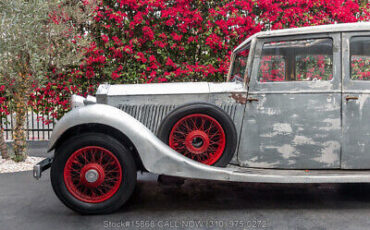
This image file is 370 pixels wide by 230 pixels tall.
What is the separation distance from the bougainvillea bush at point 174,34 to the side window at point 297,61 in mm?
3713

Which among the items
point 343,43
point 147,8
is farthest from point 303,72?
point 147,8

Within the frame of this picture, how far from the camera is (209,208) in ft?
11.6

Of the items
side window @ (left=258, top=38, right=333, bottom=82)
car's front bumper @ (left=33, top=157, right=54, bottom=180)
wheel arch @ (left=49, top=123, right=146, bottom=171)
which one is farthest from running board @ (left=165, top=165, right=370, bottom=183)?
car's front bumper @ (left=33, top=157, right=54, bottom=180)

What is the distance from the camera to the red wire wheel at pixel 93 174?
3.29 m

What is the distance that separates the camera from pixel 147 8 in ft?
23.8

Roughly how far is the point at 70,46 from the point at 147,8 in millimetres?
1902

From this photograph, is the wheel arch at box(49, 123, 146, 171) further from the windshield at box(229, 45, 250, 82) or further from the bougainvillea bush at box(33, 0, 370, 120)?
the bougainvillea bush at box(33, 0, 370, 120)

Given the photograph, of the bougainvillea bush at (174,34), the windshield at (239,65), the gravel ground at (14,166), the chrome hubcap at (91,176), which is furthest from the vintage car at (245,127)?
the bougainvillea bush at (174,34)

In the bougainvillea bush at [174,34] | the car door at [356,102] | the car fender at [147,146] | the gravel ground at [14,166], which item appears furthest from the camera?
the bougainvillea bush at [174,34]

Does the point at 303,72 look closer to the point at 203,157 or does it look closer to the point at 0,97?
the point at 203,157

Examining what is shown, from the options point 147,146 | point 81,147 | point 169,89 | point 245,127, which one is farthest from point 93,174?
point 245,127

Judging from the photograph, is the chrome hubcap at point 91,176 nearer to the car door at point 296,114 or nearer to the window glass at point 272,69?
the car door at point 296,114

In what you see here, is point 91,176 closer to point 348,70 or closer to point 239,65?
point 239,65

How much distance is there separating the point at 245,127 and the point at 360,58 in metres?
1.43
